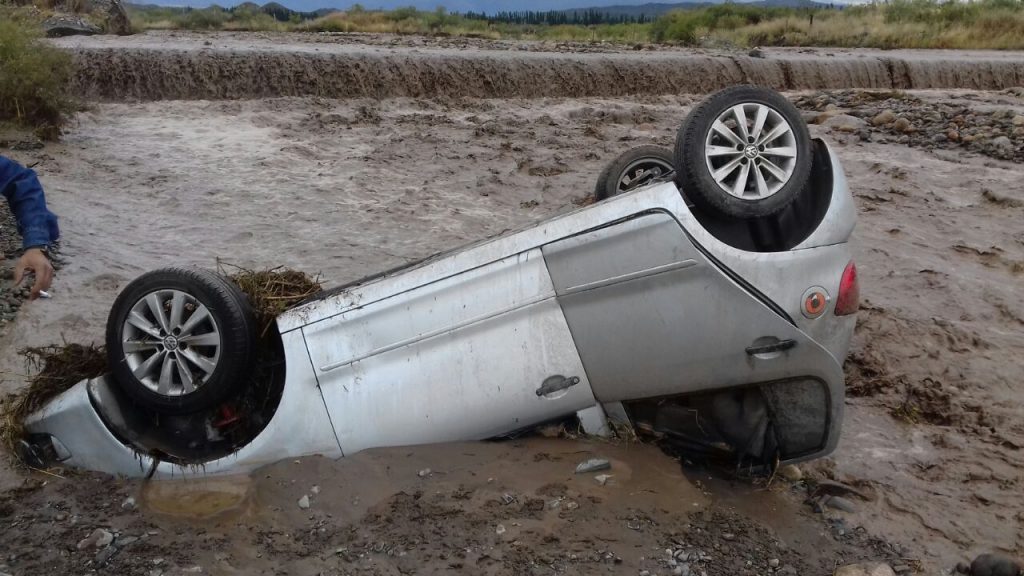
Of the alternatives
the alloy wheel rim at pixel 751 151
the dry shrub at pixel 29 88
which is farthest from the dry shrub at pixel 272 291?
→ the dry shrub at pixel 29 88

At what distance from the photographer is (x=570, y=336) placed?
319 centimetres

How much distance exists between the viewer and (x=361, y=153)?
34.2 ft

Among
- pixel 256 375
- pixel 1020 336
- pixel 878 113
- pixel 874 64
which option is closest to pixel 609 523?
pixel 256 375

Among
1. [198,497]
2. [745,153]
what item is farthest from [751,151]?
[198,497]

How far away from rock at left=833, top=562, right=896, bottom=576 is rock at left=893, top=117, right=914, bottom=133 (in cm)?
1053

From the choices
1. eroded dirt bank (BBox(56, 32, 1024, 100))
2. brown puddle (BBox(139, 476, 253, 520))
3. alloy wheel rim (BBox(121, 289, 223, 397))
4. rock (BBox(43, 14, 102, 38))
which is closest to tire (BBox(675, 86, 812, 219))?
alloy wheel rim (BBox(121, 289, 223, 397))

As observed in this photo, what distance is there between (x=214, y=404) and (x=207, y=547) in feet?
2.02

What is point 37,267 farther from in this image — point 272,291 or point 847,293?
point 847,293

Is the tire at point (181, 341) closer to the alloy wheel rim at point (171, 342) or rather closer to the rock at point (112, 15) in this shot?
the alloy wheel rim at point (171, 342)

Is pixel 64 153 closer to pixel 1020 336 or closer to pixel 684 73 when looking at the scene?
pixel 1020 336

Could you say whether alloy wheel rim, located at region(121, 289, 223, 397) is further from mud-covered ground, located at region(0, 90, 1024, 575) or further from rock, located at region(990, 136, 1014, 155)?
rock, located at region(990, 136, 1014, 155)

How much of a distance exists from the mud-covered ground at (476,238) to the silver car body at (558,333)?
190mm

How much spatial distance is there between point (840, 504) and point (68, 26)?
21575mm

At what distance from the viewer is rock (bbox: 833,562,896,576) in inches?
116
